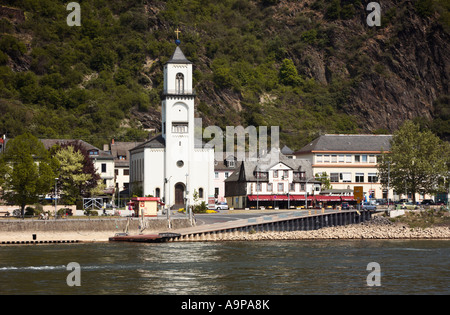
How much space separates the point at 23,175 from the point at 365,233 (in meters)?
40.7

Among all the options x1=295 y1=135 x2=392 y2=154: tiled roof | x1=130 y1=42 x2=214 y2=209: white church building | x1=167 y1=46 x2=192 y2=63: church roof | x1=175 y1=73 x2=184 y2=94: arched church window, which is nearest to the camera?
x1=130 y1=42 x2=214 y2=209: white church building

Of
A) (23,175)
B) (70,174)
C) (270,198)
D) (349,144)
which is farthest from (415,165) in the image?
(23,175)

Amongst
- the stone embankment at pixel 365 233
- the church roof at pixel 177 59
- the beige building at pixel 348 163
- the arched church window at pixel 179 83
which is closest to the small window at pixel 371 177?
the beige building at pixel 348 163

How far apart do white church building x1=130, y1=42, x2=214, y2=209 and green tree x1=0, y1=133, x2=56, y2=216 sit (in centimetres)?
2592

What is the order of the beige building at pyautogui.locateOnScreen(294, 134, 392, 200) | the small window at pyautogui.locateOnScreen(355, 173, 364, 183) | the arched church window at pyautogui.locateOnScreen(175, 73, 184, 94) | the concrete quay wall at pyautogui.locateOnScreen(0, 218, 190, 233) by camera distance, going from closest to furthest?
the concrete quay wall at pyautogui.locateOnScreen(0, 218, 190, 233) → the arched church window at pyautogui.locateOnScreen(175, 73, 184, 94) → the beige building at pyautogui.locateOnScreen(294, 134, 392, 200) → the small window at pyautogui.locateOnScreen(355, 173, 364, 183)

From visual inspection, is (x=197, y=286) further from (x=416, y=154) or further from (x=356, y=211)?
(x=416, y=154)

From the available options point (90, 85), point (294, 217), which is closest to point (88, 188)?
point (294, 217)

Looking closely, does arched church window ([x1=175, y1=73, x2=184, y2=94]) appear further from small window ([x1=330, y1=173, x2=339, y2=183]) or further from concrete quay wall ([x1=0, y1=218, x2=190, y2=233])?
concrete quay wall ([x1=0, y1=218, x2=190, y2=233])

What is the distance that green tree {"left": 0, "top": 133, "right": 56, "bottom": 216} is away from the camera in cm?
9356

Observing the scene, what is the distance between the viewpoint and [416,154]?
120m

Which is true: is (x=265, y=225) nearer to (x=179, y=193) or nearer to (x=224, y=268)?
(x=179, y=193)

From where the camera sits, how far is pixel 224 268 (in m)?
64.9

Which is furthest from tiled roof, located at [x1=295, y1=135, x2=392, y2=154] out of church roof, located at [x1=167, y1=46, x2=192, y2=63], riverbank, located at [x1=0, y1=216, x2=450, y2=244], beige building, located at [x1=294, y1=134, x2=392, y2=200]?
riverbank, located at [x1=0, y1=216, x2=450, y2=244]
